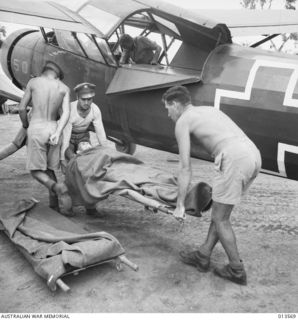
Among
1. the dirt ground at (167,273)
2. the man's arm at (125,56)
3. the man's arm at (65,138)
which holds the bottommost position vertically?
the dirt ground at (167,273)

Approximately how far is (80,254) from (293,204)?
3.42 m

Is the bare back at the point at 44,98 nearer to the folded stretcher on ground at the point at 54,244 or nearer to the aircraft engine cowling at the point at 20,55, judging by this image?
the folded stretcher on ground at the point at 54,244

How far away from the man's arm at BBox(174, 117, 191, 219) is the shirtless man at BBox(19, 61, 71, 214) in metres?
1.82

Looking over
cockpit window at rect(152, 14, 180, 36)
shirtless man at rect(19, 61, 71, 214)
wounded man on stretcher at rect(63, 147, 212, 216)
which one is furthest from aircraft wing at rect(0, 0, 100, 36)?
wounded man on stretcher at rect(63, 147, 212, 216)

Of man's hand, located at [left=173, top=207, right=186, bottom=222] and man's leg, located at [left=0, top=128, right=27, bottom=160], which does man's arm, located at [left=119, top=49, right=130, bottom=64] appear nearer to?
man's leg, located at [left=0, top=128, right=27, bottom=160]

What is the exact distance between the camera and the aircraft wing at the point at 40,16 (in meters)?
5.12

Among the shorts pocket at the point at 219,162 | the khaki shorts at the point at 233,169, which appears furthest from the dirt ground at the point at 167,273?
the shorts pocket at the point at 219,162

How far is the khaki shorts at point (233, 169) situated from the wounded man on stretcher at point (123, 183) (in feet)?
0.91

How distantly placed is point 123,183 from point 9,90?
416cm

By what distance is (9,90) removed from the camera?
742 centimetres

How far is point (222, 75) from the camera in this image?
15.2 feet

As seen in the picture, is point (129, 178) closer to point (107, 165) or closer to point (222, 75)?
point (107, 165)

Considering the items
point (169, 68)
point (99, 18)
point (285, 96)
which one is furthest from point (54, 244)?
point (99, 18)

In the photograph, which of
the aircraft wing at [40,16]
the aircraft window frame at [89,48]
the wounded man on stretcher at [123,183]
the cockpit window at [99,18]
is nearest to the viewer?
the wounded man on stretcher at [123,183]
